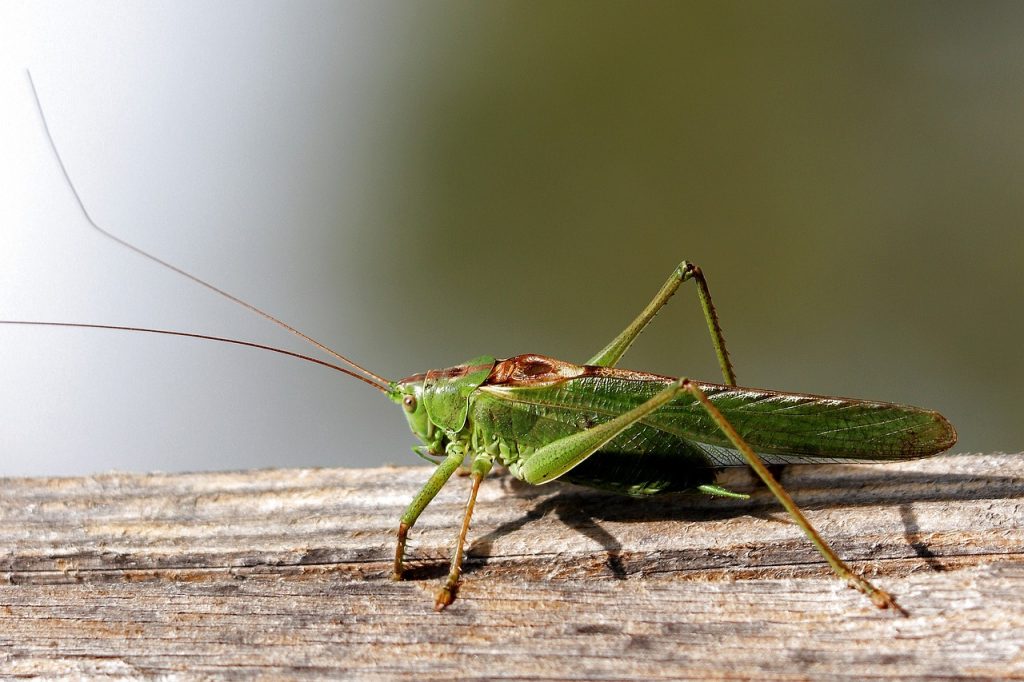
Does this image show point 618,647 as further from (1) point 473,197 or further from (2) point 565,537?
(1) point 473,197

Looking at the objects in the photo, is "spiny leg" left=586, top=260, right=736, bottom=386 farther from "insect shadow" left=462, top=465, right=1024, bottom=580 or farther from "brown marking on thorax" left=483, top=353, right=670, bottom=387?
"insect shadow" left=462, top=465, right=1024, bottom=580

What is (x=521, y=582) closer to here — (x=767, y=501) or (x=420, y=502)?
(x=420, y=502)

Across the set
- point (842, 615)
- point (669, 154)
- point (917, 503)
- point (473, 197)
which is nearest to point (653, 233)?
point (669, 154)

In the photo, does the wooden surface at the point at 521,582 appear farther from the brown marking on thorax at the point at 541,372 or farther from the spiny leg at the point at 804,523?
the brown marking on thorax at the point at 541,372

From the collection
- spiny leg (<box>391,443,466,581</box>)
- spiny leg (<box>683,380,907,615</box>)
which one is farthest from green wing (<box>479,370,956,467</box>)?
spiny leg (<box>391,443,466,581</box>)

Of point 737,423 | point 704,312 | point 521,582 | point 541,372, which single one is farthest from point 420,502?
point 704,312

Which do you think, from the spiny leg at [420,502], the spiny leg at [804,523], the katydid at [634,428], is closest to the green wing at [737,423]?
the katydid at [634,428]
